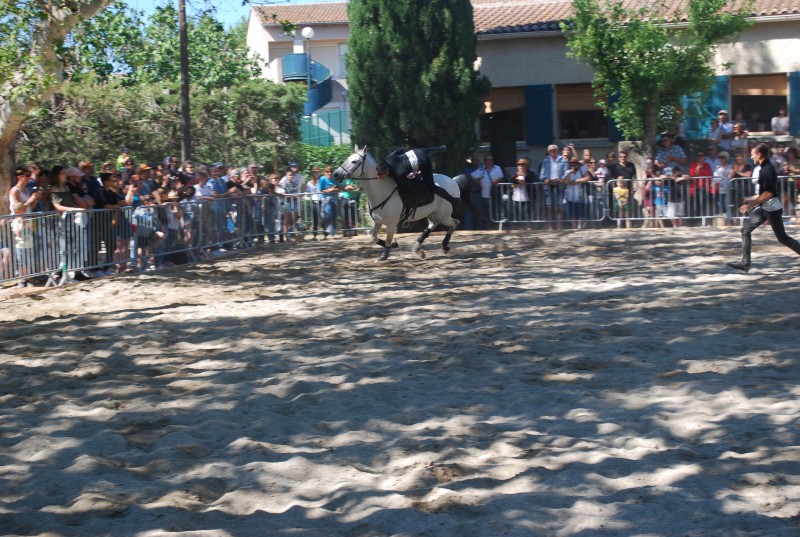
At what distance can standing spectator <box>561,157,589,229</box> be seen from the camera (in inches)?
859

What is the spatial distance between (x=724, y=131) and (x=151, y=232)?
43.0 ft

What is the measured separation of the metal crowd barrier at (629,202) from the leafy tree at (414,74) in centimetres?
206

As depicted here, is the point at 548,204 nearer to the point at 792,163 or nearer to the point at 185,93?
the point at 792,163

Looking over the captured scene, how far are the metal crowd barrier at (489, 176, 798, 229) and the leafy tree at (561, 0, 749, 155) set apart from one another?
2962 mm

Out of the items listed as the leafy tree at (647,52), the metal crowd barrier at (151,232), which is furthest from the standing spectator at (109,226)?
the leafy tree at (647,52)

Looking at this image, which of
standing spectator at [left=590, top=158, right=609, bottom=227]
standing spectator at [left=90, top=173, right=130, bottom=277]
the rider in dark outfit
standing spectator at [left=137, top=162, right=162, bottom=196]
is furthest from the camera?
standing spectator at [left=590, top=158, right=609, bottom=227]

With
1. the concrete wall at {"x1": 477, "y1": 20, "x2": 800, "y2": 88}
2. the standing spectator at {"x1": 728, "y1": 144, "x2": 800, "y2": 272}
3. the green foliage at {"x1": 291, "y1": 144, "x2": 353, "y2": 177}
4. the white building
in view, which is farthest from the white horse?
the green foliage at {"x1": 291, "y1": 144, "x2": 353, "y2": 177}

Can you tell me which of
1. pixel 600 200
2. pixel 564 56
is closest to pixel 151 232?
pixel 600 200

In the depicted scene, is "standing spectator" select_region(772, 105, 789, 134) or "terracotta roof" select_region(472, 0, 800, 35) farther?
"terracotta roof" select_region(472, 0, 800, 35)

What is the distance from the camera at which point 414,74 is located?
23.4 metres

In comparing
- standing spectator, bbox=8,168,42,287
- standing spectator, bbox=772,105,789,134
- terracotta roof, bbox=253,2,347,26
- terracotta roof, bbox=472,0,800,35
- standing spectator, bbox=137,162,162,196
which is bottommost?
standing spectator, bbox=8,168,42,287

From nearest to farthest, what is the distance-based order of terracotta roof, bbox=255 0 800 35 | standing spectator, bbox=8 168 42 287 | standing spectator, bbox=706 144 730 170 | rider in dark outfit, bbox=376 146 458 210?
standing spectator, bbox=8 168 42 287
rider in dark outfit, bbox=376 146 458 210
standing spectator, bbox=706 144 730 170
terracotta roof, bbox=255 0 800 35

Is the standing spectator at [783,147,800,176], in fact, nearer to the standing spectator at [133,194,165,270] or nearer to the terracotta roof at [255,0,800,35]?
the terracotta roof at [255,0,800,35]

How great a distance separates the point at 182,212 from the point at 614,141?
13.1 metres
